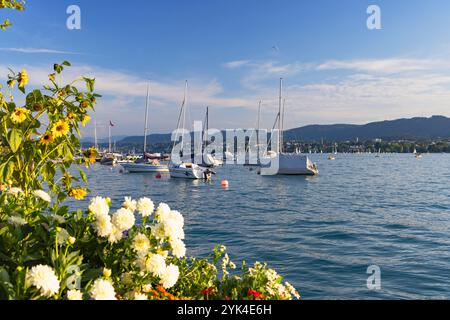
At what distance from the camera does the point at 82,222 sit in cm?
292

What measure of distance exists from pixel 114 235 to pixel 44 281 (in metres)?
0.72

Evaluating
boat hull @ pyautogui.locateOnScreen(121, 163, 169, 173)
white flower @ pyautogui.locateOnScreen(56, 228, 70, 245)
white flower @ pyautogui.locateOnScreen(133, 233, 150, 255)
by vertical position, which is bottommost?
boat hull @ pyautogui.locateOnScreen(121, 163, 169, 173)

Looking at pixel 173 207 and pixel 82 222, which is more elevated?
pixel 82 222

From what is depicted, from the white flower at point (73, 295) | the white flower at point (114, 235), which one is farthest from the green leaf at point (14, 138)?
the white flower at point (73, 295)

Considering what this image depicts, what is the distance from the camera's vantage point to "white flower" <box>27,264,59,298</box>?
2141 millimetres

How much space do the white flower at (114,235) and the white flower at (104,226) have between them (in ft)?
0.11

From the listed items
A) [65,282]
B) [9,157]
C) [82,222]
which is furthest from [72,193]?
[65,282]

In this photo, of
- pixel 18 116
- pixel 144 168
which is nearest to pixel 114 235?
pixel 18 116

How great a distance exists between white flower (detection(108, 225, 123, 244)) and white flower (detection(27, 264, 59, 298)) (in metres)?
0.63

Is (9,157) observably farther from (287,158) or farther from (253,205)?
(287,158)

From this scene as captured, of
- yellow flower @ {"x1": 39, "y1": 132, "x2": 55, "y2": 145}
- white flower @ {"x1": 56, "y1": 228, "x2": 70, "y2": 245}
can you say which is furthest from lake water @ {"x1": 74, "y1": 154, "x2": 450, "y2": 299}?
white flower @ {"x1": 56, "y1": 228, "x2": 70, "y2": 245}

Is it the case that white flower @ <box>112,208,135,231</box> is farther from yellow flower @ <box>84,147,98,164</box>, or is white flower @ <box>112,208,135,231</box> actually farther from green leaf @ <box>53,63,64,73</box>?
green leaf @ <box>53,63,64,73</box>

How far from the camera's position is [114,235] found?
2830 mm

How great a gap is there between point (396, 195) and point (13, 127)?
3767 centimetres
